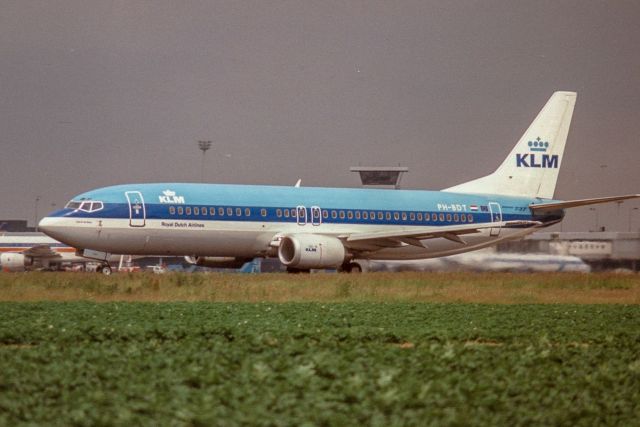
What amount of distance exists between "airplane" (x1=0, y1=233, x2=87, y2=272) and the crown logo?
1226 inches

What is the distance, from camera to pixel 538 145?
49594 millimetres

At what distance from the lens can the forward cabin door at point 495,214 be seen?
151ft

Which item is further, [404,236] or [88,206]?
[404,236]

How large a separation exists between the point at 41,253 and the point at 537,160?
3607 centimetres

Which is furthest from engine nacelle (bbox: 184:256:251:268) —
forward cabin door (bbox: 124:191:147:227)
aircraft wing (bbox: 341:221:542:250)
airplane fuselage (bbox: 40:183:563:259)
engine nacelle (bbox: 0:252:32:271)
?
engine nacelle (bbox: 0:252:32:271)

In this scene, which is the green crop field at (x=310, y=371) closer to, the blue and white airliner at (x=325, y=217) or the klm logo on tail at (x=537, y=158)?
the blue and white airliner at (x=325, y=217)

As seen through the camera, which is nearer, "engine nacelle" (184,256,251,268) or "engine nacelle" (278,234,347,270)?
"engine nacelle" (278,234,347,270)

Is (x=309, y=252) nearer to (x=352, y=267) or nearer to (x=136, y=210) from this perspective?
→ (x=352, y=267)

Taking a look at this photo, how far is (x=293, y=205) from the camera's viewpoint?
40.7 meters

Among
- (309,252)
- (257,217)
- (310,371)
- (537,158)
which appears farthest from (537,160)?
(310,371)

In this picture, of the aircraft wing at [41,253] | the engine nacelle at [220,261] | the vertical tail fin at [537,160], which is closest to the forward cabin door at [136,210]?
the engine nacelle at [220,261]

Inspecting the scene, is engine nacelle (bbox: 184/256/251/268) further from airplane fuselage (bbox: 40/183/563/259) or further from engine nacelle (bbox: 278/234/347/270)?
engine nacelle (bbox: 278/234/347/270)

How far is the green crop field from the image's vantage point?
9.68 metres

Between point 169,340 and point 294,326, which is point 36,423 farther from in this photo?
point 294,326
